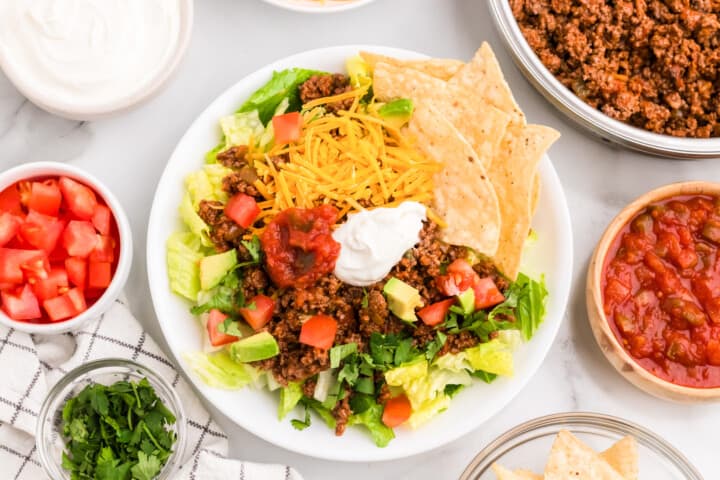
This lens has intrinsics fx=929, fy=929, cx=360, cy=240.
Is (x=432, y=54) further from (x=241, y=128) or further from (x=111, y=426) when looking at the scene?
(x=111, y=426)

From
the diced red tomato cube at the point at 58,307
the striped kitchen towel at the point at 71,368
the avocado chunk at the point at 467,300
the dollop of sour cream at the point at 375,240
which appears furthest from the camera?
the striped kitchen towel at the point at 71,368

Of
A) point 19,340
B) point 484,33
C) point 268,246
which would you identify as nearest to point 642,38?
point 484,33

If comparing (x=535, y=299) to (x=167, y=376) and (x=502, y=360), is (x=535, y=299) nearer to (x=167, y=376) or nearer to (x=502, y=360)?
(x=502, y=360)

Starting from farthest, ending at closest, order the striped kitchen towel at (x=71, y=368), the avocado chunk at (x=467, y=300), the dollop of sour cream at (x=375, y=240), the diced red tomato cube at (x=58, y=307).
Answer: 1. the striped kitchen towel at (x=71, y=368)
2. the diced red tomato cube at (x=58, y=307)
3. the avocado chunk at (x=467, y=300)
4. the dollop of sour cream at (x=375, y=240)

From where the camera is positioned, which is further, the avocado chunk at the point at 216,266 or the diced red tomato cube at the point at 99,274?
the diced red tomato cube at the point at 99,274

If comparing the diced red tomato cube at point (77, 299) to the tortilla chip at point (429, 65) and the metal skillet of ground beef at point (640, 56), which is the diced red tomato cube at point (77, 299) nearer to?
the tortilla chip at point (429, 65)

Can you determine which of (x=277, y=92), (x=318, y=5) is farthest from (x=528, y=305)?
(x=318, y=5)

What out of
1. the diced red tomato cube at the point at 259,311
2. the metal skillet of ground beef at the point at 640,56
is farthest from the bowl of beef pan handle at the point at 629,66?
the diced red tomato cube at the point at 259,311
